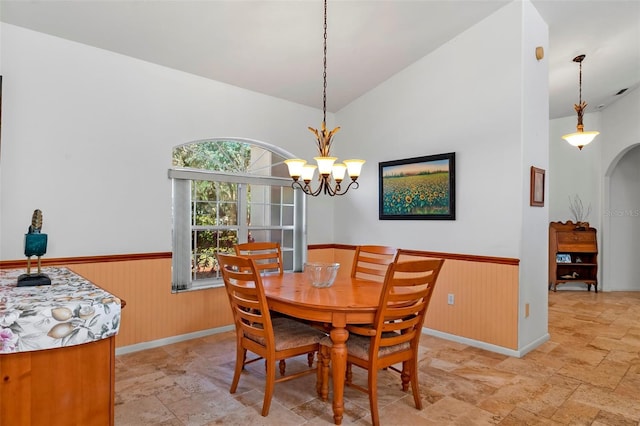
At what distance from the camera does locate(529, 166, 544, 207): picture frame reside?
11.3 feet

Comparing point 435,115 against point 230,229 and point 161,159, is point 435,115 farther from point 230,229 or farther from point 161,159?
point 161,159

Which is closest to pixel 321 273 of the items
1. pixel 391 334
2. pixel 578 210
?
pixel 391 334

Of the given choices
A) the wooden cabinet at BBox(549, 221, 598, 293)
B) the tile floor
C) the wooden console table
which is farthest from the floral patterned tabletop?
the wooden cabinet at BBox(549, 221, 598, 293)

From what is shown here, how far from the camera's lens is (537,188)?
139 inches

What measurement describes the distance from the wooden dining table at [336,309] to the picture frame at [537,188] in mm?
1963

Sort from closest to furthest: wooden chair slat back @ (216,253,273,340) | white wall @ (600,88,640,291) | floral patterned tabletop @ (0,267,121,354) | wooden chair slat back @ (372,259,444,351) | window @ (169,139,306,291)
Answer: floral patterned tabletop @ (0,267,121,354) → wooden chair slat back @ (372,259,444,351) → wooden chair slat back @ (216,253,273,340) → window @ (169,139,306,291) → white wall @ (600,88,640,291)

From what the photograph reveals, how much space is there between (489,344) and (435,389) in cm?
114

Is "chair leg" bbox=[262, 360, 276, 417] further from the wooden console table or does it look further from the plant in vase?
the plant in vase

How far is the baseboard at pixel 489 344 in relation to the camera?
335cm

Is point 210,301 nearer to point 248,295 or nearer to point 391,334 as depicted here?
point 248,295

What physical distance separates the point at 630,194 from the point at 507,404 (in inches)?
232

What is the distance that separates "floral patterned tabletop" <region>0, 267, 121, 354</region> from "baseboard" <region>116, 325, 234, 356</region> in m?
2.00

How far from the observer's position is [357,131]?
4.83 metres

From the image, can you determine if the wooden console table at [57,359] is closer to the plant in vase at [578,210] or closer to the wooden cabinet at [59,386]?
the wooden cabinet at [59,386]
